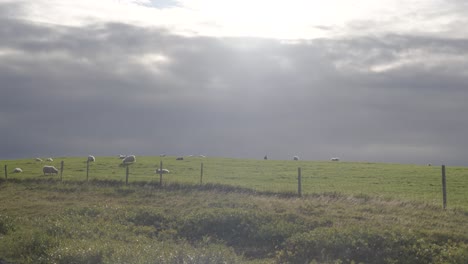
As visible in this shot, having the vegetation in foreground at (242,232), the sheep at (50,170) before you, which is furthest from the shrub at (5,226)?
the sheep at (50,170)

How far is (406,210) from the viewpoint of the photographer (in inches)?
1033

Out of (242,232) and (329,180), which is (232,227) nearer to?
(242,232)

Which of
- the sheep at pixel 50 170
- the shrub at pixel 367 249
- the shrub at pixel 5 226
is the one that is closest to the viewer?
the shrub at pixel 367 249

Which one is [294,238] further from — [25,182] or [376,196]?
[25,182]

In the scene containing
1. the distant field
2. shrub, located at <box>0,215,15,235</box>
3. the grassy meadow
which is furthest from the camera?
the distant field

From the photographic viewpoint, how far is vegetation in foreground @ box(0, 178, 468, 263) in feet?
55.5

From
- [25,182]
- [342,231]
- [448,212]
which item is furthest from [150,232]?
[25,182]

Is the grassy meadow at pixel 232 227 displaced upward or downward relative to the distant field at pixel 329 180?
downward

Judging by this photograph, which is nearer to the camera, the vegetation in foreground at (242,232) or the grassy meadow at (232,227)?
the vegetation in foreground at (242,232)

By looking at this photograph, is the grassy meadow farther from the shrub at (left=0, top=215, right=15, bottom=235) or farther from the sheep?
the sheep

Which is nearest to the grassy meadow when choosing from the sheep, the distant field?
the distant field

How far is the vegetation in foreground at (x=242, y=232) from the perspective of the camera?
1691cm

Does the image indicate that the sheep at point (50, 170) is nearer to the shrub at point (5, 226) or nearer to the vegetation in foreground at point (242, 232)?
the vegetation in foreground at point (242, 232)

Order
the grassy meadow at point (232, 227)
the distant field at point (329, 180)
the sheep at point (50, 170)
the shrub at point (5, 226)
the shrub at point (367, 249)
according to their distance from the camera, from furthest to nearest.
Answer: the sheep at point (50, 170), the distant field at point (329, 180), the shrub at point (5, 226), the grassy meadow at point (232, 227), the shrub at point (367, 249)
